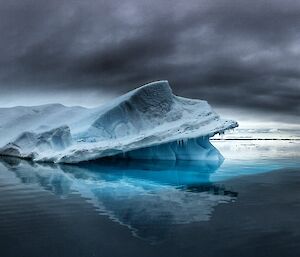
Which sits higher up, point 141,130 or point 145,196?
point 141,130

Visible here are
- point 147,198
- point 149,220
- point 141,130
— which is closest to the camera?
point 149,220

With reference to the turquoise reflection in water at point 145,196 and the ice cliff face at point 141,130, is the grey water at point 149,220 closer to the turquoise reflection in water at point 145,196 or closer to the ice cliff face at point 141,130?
the turquoise reflection in water at point 145,196

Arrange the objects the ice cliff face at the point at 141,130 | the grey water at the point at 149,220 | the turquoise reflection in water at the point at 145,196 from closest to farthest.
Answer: the grey water at the point at 149,220
the turquoise reflection in water at the point at 145,196
the ice cliff face at the point at 141,130

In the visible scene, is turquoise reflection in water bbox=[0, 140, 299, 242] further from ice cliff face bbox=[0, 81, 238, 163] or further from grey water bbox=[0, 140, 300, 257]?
ice cliff face bbox=[0, 81, 238, 163]

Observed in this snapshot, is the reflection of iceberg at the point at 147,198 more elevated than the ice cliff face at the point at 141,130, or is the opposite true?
the ice cliff face at the point at 141,130

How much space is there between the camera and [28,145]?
77.8 feet

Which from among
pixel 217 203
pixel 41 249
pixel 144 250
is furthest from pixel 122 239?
pixel 217 203

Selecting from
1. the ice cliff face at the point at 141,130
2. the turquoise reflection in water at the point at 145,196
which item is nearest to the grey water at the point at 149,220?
the turquoise reflection in water at the point at 145,196

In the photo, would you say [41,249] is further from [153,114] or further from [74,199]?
[153,114]

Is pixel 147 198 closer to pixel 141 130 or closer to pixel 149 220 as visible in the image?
pixel 149 220

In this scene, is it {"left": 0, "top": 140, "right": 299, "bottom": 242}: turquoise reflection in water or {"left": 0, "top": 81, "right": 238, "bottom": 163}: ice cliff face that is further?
{"left": 0, "top": 81, "right": 238, "bottom": 163}: ice cliff face

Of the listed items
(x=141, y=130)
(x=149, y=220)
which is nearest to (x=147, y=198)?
(x=149, y=220)

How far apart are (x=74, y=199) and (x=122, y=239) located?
3.67m

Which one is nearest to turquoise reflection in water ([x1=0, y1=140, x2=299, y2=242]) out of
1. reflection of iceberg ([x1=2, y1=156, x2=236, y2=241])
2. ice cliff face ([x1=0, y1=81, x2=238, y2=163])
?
reflection of iceberg ([x1=2, y1=156, x2=236, y2=241])
